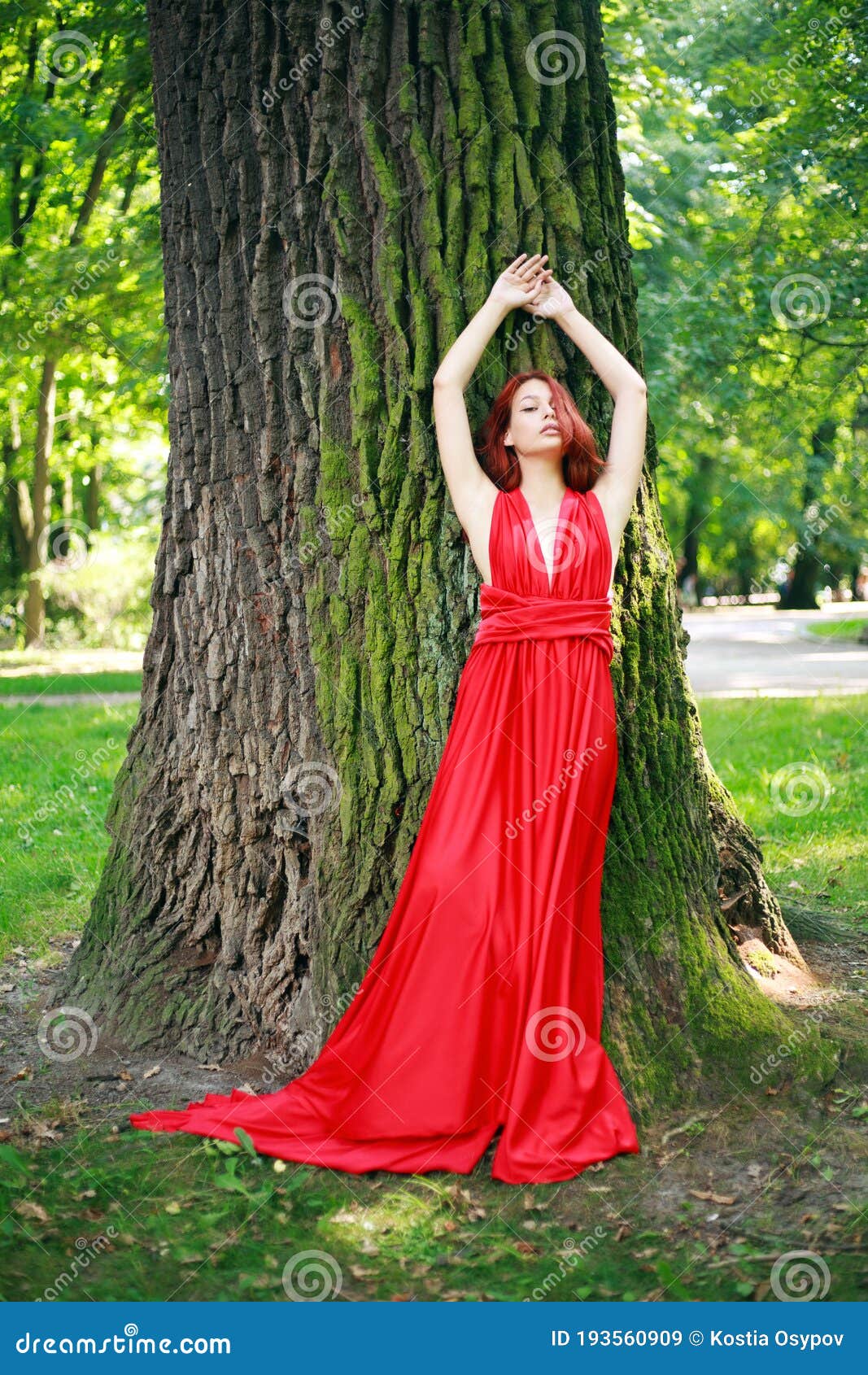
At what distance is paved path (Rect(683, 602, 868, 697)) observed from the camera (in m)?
14.2

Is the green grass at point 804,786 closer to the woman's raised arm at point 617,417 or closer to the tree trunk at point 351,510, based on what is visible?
the tree trunk at point 351,510

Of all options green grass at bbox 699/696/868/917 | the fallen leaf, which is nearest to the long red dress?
the fallen leaf

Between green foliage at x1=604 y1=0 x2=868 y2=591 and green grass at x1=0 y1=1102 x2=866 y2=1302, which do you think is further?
green foliage at x1=604 y1=0 x2=868 y2=591

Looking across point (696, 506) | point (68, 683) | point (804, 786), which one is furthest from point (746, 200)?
point (696, 506)

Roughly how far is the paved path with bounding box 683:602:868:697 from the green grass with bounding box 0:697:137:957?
6.02 meters

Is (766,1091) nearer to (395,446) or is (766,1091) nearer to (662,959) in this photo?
(662,959)

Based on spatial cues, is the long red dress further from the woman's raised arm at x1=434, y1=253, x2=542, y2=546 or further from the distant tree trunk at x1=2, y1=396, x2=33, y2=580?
the distant tree trunk at x1=2, y1=396, x2=33, y2=580

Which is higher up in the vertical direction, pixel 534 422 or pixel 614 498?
pixel 534 422

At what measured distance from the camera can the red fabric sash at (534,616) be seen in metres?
3.68

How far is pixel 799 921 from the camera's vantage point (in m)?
→ 5.22

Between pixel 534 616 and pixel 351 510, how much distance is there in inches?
28.2

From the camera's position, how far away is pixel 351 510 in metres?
3.87

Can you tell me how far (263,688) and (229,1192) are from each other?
5.33ft

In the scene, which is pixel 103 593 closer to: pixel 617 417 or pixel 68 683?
pixel 68 683
